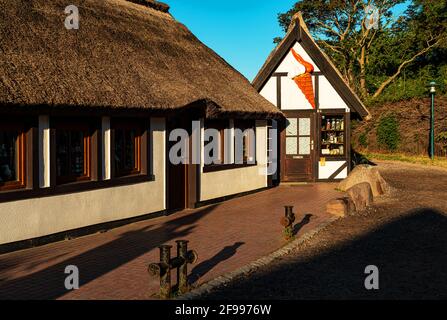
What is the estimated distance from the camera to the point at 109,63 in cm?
1038

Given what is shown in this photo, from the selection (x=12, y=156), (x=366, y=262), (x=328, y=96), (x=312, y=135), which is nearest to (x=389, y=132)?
(x=328, y=96)

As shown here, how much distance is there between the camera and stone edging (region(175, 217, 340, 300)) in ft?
19.6

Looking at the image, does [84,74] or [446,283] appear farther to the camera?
[84,74]

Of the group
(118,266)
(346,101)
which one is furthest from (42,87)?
(346,101)

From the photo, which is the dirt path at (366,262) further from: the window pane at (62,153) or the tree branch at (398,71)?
the tree branch at (398,71)

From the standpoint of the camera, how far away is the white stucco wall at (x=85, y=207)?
8031mm

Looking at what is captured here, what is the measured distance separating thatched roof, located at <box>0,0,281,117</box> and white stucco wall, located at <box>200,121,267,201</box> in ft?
3.67

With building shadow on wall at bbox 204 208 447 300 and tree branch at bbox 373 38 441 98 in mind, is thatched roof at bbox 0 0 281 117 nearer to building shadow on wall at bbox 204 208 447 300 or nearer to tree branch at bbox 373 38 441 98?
building shadow on wall at bbox 204 208 447 300

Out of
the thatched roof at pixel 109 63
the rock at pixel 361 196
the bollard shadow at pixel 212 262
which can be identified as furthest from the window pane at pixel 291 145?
the bollard shadow at pixel 212 262

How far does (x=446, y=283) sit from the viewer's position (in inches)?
258

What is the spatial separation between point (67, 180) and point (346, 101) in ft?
37.9

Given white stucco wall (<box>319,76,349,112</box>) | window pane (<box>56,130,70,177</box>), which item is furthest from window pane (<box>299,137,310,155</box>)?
window pane (<box>56,130,70,177</box>)

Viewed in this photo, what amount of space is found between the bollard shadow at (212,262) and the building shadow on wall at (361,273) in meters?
0.58
